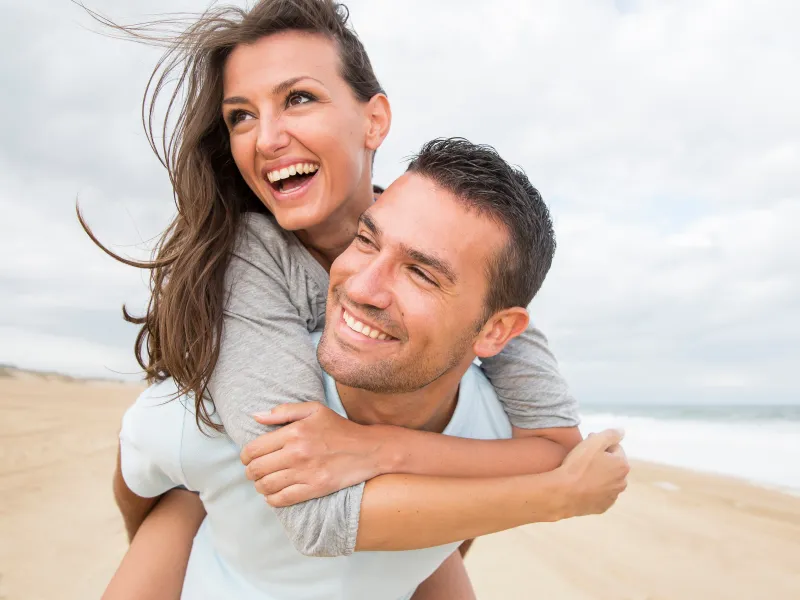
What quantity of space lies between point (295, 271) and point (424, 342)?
1.89 ft

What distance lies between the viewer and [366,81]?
2725 millimetres

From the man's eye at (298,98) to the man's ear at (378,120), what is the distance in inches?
13.4

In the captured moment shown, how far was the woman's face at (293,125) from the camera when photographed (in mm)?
2412

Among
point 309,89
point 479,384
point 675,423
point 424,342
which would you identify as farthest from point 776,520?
point 675,423

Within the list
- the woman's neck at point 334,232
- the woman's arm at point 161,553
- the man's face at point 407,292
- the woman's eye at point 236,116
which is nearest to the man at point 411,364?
the man's face at point 407,292

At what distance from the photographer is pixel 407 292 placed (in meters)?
2.20

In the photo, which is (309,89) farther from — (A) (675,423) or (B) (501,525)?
(A) (675,423)

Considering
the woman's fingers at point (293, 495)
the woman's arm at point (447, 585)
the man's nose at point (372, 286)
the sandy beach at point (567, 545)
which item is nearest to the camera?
the woman's fingers at point (293, 495)

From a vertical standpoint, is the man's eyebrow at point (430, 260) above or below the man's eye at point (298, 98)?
below

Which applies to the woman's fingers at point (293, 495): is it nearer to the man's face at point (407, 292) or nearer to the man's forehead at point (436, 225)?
the man's face at point (407, 292)

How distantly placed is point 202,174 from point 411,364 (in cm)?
113

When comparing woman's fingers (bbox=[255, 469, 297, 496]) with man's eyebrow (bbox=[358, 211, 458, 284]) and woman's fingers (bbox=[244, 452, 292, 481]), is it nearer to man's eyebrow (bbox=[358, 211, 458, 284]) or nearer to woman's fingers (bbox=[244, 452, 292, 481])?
woman's fingers (bbox=[244, 452, 292, 481])

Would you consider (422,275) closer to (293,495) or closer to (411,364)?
(411,364)

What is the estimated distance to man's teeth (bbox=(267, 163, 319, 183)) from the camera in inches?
96.0
